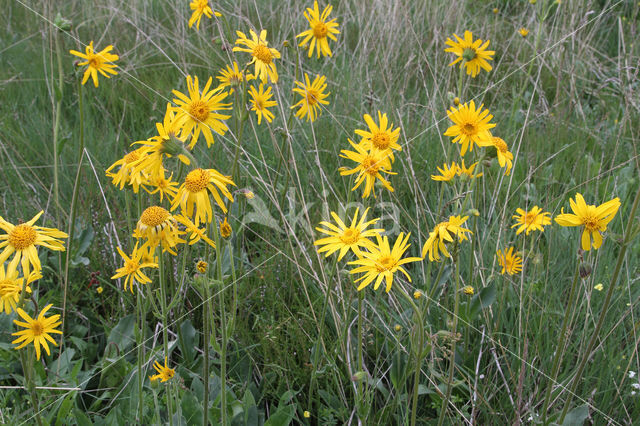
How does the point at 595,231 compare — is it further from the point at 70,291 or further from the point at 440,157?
the point at 70,291

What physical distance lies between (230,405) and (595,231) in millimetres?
1304

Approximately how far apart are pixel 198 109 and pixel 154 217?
1.48 feet

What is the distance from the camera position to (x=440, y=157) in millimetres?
3225

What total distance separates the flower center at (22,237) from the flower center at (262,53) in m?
1.17

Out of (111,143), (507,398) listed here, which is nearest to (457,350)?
(507,398)

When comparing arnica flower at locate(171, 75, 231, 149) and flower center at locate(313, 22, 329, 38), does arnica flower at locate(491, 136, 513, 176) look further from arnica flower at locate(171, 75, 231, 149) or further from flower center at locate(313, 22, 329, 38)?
flower center at locate(313, 22, 329, 38)

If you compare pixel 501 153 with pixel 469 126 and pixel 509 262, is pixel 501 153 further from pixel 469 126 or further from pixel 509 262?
pixel 509 262

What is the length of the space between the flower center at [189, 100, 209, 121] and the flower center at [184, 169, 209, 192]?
0.41 metres

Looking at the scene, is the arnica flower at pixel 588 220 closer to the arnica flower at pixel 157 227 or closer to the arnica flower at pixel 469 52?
the arnica flower at pixel 157 227

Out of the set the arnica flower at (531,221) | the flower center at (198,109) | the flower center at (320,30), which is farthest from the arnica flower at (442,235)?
the flower center at (320,30)

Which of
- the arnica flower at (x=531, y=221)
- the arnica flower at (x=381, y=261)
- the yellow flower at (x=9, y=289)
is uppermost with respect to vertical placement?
the arnica flower at (x=381, y=261)

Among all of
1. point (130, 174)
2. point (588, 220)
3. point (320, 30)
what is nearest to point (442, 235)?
point (588, 220)

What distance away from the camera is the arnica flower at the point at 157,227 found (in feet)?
5.34

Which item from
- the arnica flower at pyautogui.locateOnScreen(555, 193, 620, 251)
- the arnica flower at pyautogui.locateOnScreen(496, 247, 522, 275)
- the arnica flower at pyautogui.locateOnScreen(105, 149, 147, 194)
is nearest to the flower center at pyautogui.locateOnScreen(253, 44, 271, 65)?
the arnica flower at pyautogui.locateOnScreen(105, 149, 147, 194)
